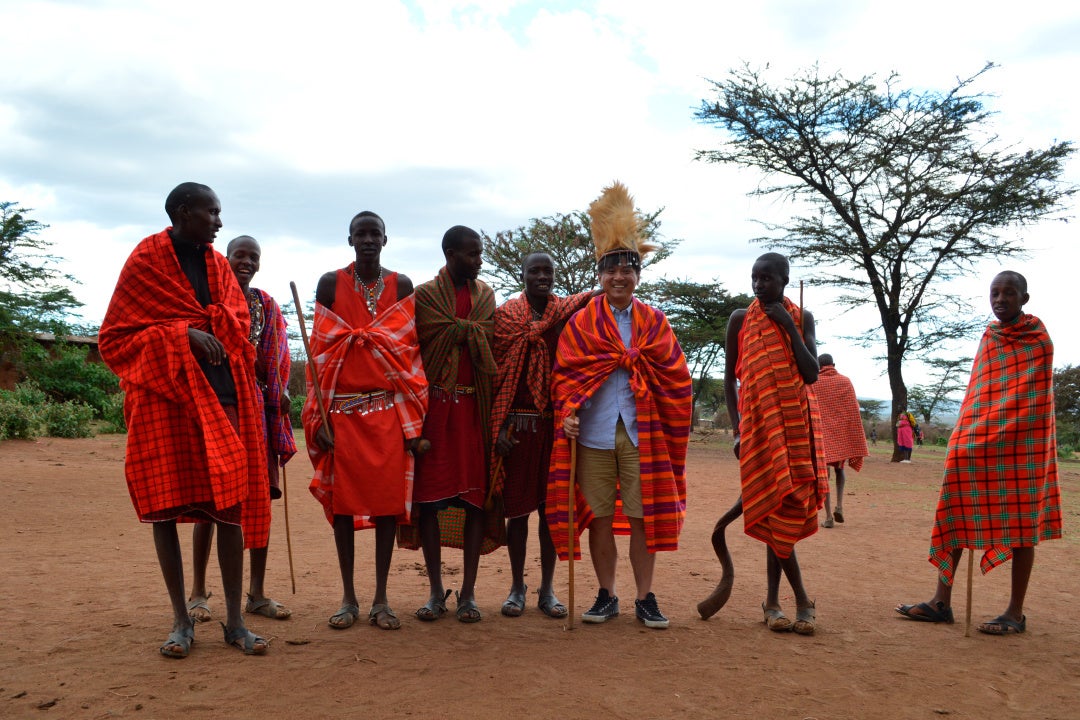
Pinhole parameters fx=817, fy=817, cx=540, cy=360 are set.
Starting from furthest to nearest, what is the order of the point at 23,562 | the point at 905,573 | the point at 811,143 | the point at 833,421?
the point at 811,143, the point at 833,421, the point at 905,573, the point at 23,562

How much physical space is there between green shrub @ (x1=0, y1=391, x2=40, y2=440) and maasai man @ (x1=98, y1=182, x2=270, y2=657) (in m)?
13.3

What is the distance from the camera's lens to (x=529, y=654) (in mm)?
4117

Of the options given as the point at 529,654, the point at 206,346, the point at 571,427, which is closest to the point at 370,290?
the point at 206,346

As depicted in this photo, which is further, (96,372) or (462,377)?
(96,372)

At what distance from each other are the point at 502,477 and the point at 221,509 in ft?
→ 5.50

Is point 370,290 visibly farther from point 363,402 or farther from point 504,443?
point 504,443

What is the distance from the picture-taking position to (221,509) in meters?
3.88

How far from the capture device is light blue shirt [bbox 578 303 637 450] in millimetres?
4780

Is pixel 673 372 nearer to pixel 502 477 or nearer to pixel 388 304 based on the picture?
pixel 502 477

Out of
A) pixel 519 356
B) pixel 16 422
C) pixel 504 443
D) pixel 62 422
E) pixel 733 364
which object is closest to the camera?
pixel 504 443

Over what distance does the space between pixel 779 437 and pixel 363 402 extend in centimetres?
241

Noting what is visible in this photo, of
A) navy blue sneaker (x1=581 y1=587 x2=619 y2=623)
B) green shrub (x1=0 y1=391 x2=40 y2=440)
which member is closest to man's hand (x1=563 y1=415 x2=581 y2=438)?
navy blue sneaker (x1=581 y1=587 x2=619 y2=623)

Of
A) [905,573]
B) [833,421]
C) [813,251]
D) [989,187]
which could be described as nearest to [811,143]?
[813,251]

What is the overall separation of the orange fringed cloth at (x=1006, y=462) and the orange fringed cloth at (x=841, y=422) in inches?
152
